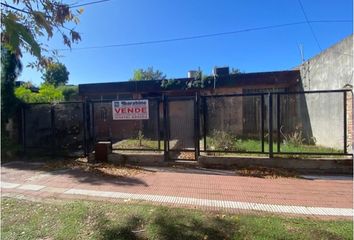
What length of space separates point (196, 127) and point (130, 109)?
2253 millimetres

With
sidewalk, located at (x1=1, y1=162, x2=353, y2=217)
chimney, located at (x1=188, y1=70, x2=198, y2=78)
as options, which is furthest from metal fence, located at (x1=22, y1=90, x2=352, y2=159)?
chimney, located at (x1=188, y1=70, x2=198, y2=78)

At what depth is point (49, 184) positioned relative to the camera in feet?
22.6

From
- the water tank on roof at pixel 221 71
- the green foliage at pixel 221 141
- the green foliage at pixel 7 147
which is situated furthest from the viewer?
the water tank on roof at pixel 221 71

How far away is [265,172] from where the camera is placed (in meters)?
7.83

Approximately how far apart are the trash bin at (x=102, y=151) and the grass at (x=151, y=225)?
162 inches

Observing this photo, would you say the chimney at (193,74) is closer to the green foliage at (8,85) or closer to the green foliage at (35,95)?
the green foliage at (35,95)

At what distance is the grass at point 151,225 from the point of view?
396cm

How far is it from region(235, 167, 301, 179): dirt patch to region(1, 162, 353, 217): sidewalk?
0.35m

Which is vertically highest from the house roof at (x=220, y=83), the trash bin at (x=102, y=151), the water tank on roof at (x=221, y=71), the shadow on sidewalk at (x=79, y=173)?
the water tank on roof at (x=221, y=71)

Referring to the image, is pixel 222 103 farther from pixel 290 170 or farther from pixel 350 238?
pixel 350 238

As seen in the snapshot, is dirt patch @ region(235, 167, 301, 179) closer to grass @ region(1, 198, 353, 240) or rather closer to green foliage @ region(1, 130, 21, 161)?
grass @ region(1, 198, 353, 240)

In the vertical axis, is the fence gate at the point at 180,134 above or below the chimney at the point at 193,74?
below

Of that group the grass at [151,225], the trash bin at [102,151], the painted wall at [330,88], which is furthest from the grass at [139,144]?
the painted wall at [330,88]

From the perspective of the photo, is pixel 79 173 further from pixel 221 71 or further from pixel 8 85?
pixel 221 71
